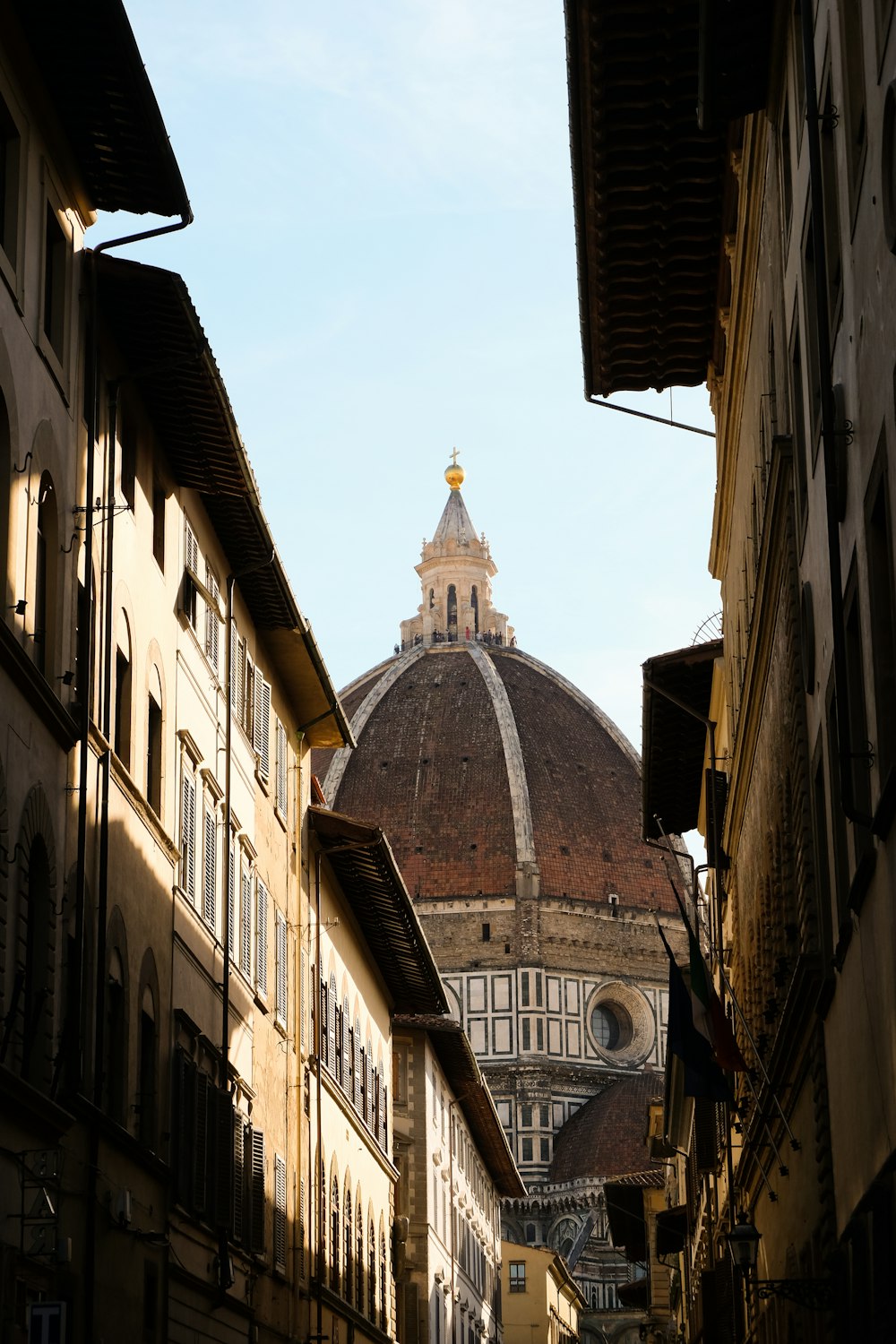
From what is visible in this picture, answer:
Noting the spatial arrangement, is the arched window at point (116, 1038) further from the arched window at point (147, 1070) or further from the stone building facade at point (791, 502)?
the stone building facade at point (791, 502)

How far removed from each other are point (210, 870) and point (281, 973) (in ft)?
17.6

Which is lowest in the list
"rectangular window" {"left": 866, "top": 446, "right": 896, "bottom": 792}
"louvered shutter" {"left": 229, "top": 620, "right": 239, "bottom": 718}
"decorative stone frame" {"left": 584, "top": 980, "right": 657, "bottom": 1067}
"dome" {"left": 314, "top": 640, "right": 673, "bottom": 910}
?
"rectangular window" {"left": 866, "top": 446, "right": 896, "bottom": 792}

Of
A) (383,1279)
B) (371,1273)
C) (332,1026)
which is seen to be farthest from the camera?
(383,1279)

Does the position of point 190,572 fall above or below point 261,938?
above

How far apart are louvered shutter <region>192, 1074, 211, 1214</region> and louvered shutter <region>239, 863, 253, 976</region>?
2968 millimetres

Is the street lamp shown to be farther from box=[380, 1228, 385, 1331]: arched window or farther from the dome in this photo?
Answer: the dome

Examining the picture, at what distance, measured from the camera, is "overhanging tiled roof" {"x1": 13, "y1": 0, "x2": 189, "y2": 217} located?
14945 millimetres

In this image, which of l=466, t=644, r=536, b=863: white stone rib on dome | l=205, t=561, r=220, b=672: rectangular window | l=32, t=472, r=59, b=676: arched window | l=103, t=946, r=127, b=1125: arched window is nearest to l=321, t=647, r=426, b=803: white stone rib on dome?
l=466, t=644, r=536, b=863: white stone rib on dome

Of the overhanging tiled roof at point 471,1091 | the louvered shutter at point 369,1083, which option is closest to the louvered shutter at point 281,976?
the louvered shutter at point 369,1083

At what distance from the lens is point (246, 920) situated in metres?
25.0

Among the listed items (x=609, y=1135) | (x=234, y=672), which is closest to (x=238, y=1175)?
(x=234, y=672)

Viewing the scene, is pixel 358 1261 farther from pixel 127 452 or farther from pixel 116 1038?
pixel 127 452

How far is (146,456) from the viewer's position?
20.2 metres

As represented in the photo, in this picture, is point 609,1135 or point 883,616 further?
point 609,1135
